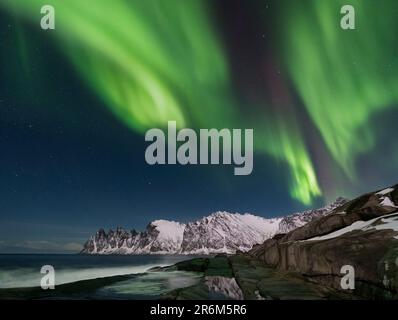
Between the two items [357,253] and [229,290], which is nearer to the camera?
[357,253]

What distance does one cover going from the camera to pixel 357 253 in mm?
18828

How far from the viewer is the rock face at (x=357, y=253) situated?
1617 cm

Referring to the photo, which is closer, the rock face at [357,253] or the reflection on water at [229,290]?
the rock face at [357,253]

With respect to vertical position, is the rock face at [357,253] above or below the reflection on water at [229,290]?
above

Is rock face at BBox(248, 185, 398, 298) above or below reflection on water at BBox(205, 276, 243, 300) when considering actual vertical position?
above

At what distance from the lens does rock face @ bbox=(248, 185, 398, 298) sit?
16.2 meters

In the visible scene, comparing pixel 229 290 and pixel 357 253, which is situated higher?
pixel 357 253

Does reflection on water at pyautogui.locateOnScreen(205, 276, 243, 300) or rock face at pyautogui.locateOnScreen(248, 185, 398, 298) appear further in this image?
reflection on water at pyautogui.locateOnScreen(205, 276, 243, 300)
